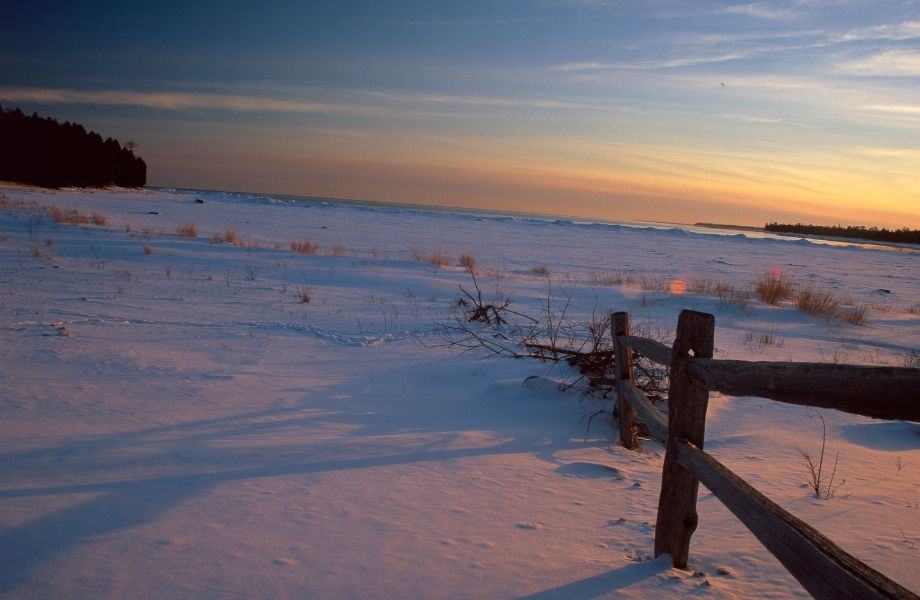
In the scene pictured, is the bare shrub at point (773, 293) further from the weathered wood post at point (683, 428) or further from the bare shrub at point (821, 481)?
the weathered wood post at point (683, 428)

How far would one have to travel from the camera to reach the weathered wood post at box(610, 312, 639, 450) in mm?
5078

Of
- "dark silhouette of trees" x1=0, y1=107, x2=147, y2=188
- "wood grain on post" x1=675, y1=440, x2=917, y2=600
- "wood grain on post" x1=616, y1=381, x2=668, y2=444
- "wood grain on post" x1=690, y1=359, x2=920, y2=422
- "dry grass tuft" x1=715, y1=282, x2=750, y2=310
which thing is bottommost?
"wood grain on post" x1=616, y1=381, x2=668, y2=444

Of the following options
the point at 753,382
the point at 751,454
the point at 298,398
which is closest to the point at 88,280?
the point at 298,398

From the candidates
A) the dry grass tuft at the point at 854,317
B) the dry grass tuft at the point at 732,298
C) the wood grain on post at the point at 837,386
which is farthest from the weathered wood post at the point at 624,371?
the dry grass tuft at the point at 854,317

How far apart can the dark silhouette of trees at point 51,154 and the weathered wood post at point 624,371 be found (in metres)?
70.1

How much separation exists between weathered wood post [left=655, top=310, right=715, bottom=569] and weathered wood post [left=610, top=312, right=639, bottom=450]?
79.0 inches

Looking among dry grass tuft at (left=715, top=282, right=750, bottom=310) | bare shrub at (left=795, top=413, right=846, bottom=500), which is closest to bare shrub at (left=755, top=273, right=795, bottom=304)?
dry grass tuft at (left=715, top=282, right=750, bottom=310)

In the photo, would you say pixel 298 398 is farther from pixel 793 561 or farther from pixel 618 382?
pixel 793 561

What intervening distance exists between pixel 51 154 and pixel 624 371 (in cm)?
7467

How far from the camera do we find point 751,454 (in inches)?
204

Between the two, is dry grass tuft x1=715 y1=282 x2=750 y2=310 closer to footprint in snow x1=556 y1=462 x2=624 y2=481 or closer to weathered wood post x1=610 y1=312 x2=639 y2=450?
weathered wood post x1=610 y1=312 x2=639 y2=450

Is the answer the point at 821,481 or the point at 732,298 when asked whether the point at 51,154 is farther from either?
the point at 821,481

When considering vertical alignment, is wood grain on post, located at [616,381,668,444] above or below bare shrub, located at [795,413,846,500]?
above

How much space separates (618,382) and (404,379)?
2665 millimetres
